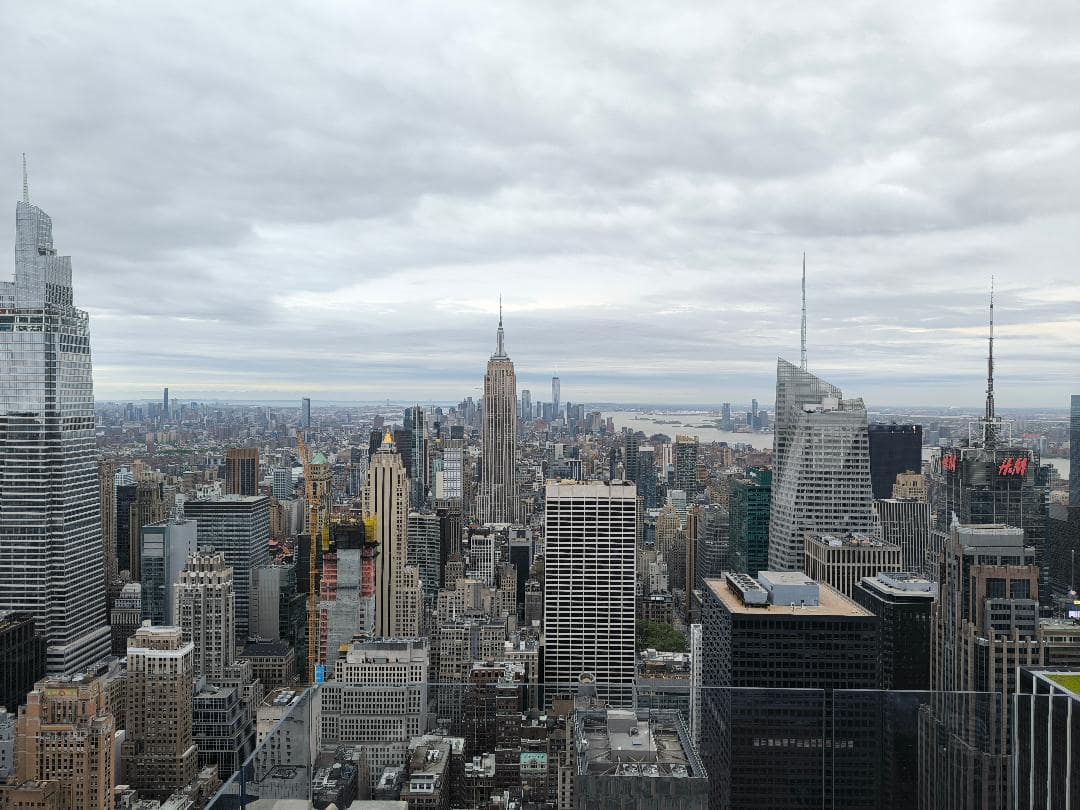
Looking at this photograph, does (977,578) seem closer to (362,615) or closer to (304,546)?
(362,615)

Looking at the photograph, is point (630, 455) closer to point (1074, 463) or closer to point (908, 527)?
point (908, 527)

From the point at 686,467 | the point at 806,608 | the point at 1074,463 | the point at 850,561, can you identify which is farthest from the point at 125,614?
the point at 1074,463

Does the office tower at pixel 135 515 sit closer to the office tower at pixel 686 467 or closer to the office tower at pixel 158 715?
the office tower at pixel 158 715

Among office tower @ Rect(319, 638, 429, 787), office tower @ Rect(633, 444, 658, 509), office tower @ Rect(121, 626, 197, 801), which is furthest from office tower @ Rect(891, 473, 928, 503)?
office tower @ Rect(121, 626, 197, 801)

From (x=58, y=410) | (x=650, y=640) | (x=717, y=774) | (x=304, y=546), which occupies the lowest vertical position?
(x=650, y=640)

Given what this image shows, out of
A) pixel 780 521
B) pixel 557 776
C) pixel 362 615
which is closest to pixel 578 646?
pixel 362 615

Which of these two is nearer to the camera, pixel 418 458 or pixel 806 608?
pixel 806 608
